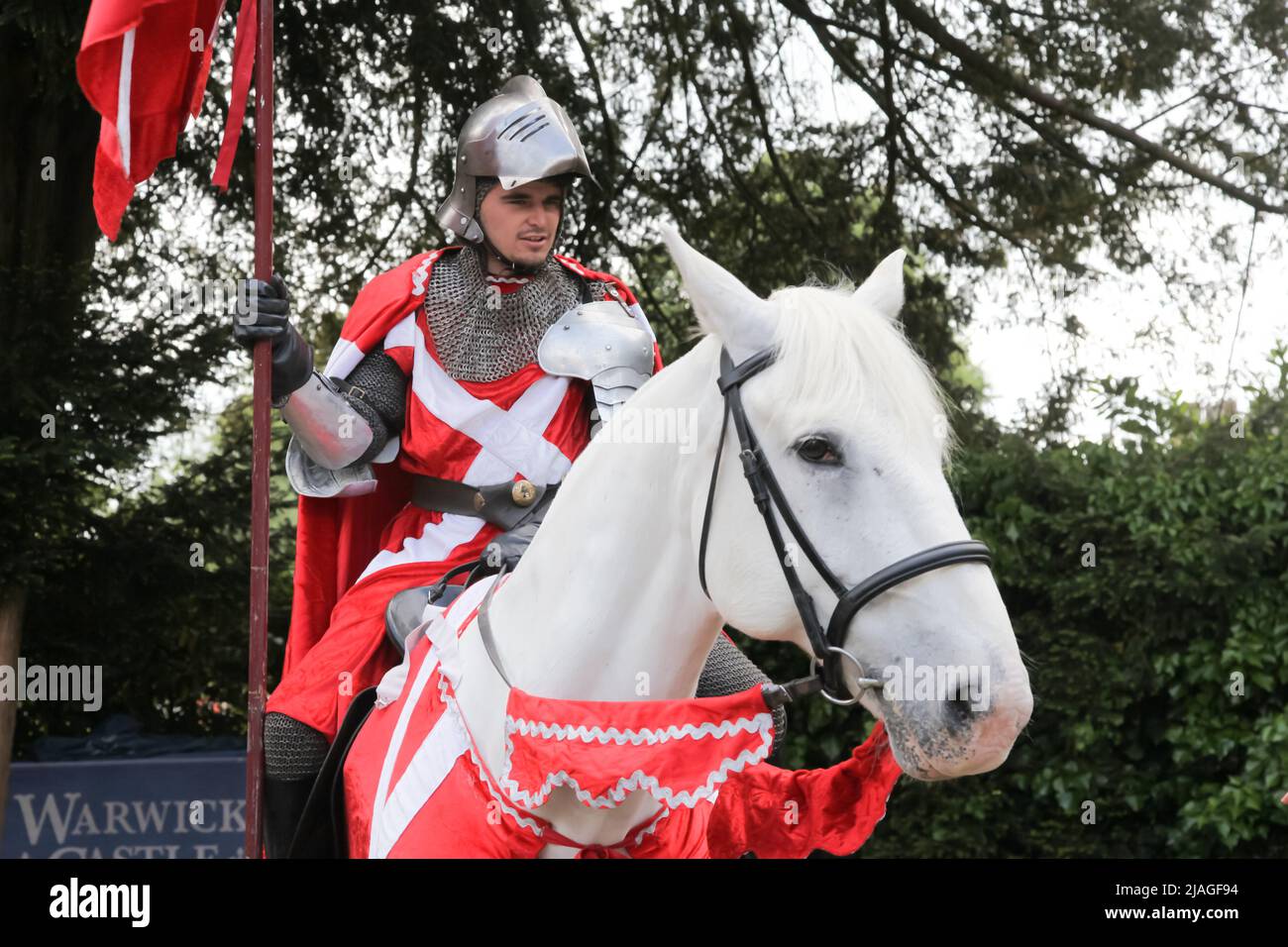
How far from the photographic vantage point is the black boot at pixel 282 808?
309 cm

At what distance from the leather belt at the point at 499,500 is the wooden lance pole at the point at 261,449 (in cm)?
43

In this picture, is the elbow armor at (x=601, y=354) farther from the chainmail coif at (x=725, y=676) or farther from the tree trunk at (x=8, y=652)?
the tree trunk at (x=8, y=652)

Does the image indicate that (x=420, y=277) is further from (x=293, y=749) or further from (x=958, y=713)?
(x=958, y=713)

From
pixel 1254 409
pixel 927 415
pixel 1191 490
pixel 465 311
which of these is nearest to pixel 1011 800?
pixel 1191 490

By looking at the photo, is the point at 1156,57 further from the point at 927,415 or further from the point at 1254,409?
the point at 927,415

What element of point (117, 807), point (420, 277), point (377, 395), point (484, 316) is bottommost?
point (117, 807)

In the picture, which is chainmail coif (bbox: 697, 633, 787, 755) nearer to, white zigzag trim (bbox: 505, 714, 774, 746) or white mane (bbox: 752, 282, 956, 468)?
A: white zigzag trim (bbox: 505, 714, 774, 746)

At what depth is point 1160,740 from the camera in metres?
5.85

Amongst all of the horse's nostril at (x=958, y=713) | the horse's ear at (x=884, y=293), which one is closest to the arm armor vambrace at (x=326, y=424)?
the horse's ear at (x=884, y=293)

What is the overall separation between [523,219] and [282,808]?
146cm

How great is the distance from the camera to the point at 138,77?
9.66 feet

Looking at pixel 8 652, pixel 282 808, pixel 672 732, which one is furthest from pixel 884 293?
pixel 8 652

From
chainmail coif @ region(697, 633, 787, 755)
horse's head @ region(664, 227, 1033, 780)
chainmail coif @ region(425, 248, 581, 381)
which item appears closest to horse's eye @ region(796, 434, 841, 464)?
horse's head @ region(664, 227, 1033, 780)
